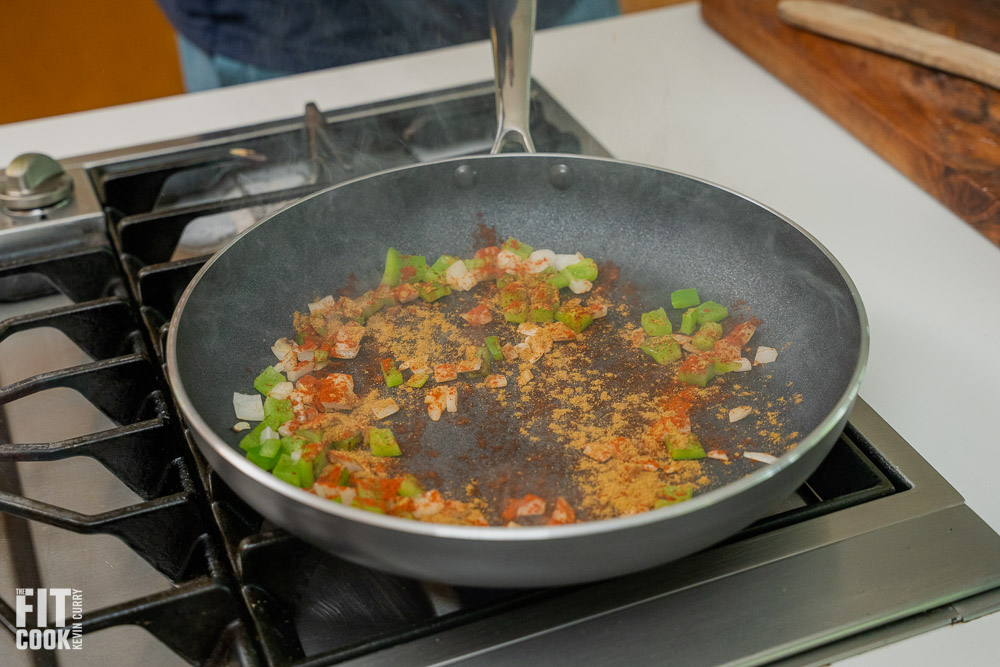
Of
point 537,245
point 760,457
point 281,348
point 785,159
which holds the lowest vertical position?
point 760,457

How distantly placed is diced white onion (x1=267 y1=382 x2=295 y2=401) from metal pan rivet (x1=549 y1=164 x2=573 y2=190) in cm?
38

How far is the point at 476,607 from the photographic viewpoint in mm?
570

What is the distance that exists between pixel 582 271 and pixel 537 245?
85 millimetres

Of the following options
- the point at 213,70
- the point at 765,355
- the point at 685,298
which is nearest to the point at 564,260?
the point at 685,298

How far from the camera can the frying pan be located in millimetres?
487

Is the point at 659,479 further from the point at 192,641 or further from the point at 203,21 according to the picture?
the point at 203,21

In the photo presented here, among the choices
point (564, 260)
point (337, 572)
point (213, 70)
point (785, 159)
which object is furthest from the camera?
point (213, 70)

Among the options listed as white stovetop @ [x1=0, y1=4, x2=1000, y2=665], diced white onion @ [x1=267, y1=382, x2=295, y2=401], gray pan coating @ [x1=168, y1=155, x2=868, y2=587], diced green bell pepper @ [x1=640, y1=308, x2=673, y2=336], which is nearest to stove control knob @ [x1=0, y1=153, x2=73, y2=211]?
white stovetop @ [x1=0, y1=4, x2=1000, y2=665]

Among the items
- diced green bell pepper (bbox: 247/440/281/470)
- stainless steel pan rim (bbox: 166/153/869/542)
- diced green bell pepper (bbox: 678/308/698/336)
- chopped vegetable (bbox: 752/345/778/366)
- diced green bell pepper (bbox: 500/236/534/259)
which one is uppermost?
diced green bell pepper (bbox: 500/236/534/259)

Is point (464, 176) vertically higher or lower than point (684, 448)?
higher

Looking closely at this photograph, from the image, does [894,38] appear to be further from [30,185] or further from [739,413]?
[30,185]

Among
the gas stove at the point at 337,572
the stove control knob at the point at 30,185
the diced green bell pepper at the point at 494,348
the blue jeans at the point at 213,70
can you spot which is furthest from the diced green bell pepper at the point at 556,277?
the blue jeans at the point at 213,70

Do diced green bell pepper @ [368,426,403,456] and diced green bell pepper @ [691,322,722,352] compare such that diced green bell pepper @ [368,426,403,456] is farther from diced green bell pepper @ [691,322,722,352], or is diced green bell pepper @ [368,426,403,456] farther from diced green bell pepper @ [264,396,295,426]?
diced green bell pepper @ [691,322,722,352]

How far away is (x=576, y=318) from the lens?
84 cm
